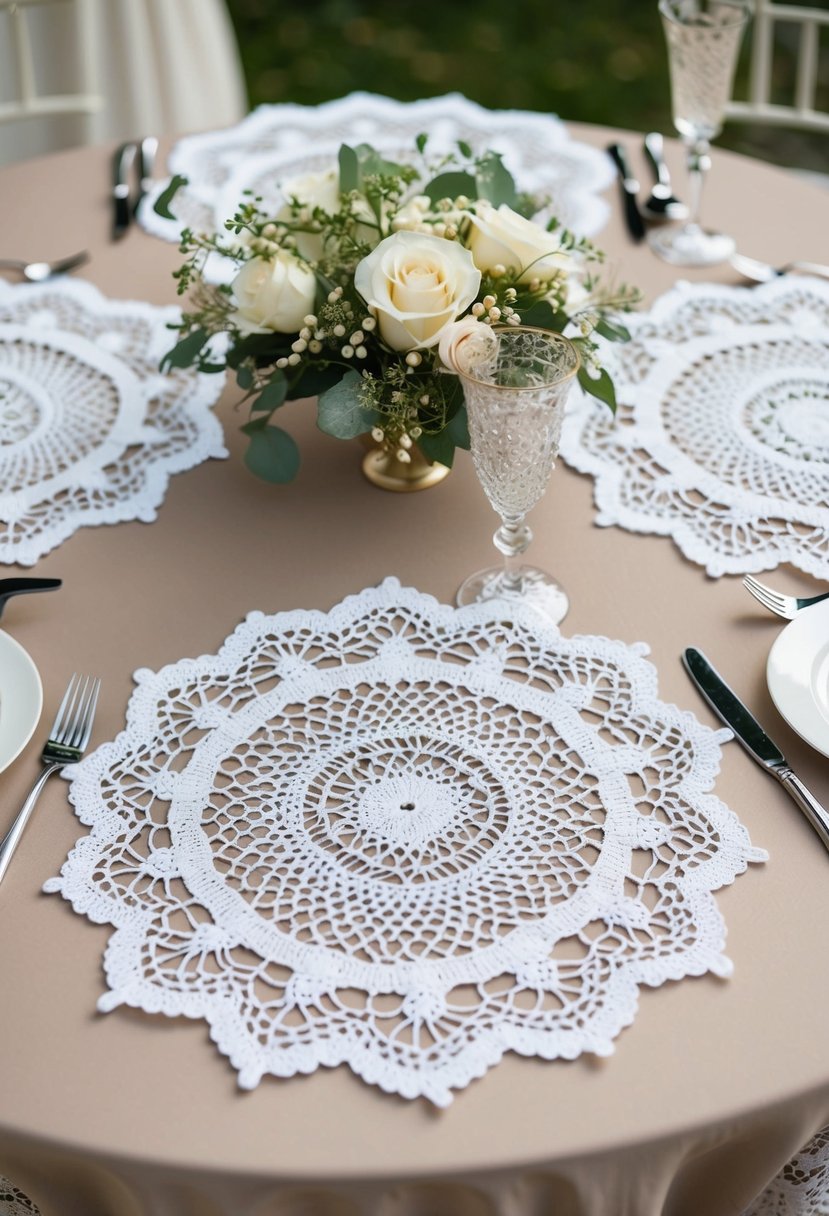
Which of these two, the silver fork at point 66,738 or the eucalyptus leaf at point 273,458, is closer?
the silver fork at point 66,738

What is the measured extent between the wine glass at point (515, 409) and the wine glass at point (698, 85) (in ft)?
2.10

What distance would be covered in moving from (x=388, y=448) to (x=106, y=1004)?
62 cm

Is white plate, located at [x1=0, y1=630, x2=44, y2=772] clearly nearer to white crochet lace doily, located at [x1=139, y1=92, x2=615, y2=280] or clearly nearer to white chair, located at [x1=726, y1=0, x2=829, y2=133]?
white crochet lace doily, located at [x1=139, y1=92, x2=615, y2=280]

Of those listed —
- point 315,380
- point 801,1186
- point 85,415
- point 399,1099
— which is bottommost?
point 801,1186

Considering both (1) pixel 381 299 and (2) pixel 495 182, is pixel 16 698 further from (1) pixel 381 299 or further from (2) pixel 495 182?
(2) pixel 495 182

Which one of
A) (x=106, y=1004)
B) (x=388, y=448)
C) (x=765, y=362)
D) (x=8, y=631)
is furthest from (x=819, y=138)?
(x=106, y=1004)

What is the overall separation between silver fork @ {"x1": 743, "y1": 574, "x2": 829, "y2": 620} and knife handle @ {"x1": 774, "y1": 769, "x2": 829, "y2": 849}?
0.62ft

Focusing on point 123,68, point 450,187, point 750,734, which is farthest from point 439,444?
point 123,68

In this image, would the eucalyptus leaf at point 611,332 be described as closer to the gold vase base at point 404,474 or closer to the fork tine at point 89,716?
the gold vase base at point 404,474

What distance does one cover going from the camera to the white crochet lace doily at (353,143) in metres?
1.71

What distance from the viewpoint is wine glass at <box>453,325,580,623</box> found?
1.02 metres

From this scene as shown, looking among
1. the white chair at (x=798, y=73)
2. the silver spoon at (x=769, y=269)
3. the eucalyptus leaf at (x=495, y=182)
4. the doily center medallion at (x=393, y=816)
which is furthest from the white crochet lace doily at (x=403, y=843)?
the white chair at (x=798, y=73)

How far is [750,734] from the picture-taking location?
3.37ft

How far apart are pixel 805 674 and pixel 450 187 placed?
23.7 inches
